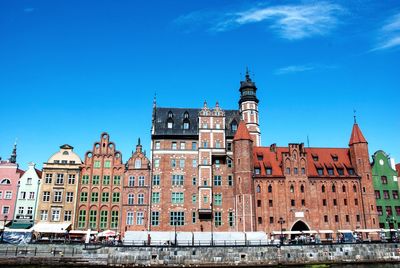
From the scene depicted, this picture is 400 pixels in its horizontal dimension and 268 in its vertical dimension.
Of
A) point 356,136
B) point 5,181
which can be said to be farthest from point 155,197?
point 356,136

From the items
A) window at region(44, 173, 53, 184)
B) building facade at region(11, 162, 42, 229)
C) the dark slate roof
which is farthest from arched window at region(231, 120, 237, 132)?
building facade at region(11, 162, 42, 229)

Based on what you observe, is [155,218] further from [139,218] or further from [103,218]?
[103,218]

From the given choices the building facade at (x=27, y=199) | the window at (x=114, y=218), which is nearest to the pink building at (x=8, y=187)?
the building facade at (x=27, y=199)

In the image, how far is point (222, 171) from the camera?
65562 mm

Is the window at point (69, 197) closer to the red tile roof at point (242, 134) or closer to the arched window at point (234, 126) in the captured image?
the red tile roof at point (242, 134)

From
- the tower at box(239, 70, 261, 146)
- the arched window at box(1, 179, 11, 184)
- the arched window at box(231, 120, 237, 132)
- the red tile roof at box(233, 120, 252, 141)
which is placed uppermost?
the tower at box(239, 70, 261, 146)

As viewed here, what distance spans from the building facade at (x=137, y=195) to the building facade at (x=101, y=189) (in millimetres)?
1133

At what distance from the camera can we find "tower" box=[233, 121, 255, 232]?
59.9 m

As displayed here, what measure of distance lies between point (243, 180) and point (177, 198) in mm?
12116

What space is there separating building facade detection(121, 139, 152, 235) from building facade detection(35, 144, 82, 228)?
8821 millimetres

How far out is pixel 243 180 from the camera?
61906 millimetres

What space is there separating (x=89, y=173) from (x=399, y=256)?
5122 centimetres

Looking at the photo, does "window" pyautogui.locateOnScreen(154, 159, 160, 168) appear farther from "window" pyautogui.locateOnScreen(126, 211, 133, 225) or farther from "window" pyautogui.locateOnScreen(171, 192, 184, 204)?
"window" pyautogui.locateOnScreen(126, 211, 133, 225)

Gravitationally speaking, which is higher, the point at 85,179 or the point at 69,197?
the point at 85,179
